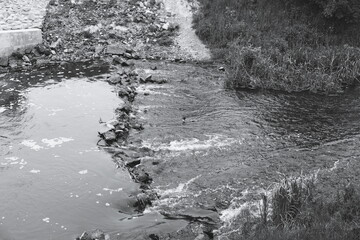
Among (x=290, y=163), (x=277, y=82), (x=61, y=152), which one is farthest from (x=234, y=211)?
(x=277, y=82)

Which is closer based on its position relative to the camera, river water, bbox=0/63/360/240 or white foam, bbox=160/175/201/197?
river water, bbox=0/63/360/240

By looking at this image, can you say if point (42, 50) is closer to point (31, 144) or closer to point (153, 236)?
point (31, 144)

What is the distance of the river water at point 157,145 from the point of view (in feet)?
32.9

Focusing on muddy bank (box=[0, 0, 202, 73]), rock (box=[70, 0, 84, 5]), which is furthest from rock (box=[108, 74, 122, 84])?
rock (box=[70, 0, 84, 5])

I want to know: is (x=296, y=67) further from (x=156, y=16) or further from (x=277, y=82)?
(x=156, y=16)

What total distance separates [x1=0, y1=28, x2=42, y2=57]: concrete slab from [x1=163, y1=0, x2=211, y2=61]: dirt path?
297 inches

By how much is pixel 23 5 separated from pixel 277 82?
15216mm

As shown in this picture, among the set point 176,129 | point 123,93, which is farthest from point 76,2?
point 176,129

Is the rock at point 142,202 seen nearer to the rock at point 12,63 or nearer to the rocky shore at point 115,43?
the rocky shore at point 115,43

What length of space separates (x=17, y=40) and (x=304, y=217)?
17.2m

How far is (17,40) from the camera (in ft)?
67.6

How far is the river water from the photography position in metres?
10.0

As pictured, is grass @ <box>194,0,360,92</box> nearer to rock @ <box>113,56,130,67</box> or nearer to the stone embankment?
rock @ <box>113,56,130,67</box>

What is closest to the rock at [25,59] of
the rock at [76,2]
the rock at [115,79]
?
the rock at [115,79]
